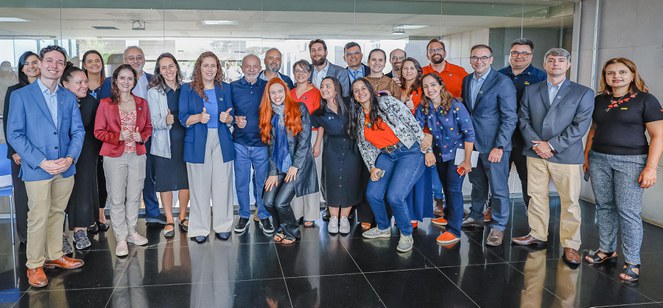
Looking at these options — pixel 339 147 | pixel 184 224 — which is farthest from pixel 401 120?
pixel 184 224

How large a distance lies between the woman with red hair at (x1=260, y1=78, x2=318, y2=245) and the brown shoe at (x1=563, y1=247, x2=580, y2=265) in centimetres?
220

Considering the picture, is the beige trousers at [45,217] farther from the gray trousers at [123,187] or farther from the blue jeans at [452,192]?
the blue jeans at [452,192]

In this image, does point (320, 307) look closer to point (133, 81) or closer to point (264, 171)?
point (264, 171)

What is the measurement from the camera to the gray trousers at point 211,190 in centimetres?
449

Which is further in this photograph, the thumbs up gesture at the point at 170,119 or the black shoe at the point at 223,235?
the black shoe at the point at 223,235

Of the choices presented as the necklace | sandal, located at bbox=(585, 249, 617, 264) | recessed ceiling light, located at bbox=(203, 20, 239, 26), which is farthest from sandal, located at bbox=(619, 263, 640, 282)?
recessed ceiling light, located at bbox=(203, 20, 239, 26)

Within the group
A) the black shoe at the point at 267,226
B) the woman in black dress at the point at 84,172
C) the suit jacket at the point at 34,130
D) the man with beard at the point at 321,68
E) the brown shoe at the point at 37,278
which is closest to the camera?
the suit jacket at the point at 34,130

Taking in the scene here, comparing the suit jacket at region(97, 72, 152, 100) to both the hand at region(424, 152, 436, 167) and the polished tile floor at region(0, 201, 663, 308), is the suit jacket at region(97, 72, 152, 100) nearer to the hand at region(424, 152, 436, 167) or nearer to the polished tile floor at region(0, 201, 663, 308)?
the polished tile floor at region(0, 201, 663, 308)

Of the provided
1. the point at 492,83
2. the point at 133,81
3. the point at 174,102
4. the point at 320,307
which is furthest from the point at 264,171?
the point at 492,83

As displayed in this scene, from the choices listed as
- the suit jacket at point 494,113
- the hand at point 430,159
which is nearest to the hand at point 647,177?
the suit jacket at point 494,113

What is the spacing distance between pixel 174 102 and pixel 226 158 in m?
0.68

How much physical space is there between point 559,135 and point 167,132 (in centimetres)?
333

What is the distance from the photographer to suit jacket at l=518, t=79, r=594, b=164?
397 centimetres

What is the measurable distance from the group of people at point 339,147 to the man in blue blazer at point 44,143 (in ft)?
0.05
